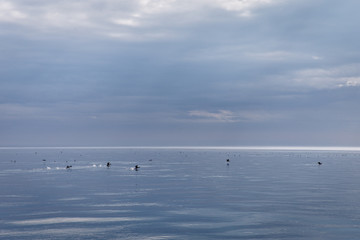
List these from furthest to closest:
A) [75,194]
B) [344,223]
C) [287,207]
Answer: [75,194], [287,207], [344,223]

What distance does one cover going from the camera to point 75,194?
1663 inches

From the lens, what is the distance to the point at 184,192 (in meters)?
43.2

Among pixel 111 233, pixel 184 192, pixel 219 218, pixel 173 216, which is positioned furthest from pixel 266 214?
pixel 184 192

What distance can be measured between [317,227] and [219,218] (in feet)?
21.0

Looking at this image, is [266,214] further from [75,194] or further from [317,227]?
[75,194]

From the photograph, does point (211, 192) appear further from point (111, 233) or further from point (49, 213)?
point (111, 233)

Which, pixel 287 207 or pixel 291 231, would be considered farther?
pixel 287 207

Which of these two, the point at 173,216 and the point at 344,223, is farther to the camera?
the point at 173,216

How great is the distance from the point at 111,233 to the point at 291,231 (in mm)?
10285

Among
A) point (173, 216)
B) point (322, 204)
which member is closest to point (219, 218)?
point (173, 216)

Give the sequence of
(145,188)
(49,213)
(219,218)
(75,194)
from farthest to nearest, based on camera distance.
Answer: (145,188) → (75,194) → (49,213) → (219,218)

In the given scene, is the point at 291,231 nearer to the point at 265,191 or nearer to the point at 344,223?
the point at 344,223

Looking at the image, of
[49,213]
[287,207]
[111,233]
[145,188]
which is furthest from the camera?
[145,188]

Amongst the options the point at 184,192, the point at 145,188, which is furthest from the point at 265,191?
the point at 145,188
